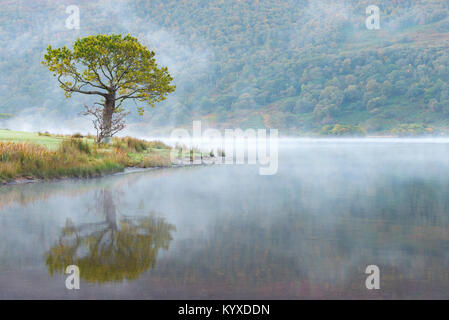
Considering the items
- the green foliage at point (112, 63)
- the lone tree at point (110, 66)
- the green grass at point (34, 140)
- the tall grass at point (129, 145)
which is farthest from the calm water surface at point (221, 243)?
the green foliage at point (112, 63)

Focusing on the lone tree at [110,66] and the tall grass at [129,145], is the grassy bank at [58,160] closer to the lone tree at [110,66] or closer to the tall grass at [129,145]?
the tall grass at [129,145]

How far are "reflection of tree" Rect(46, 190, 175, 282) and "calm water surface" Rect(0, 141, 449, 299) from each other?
0.06 feet

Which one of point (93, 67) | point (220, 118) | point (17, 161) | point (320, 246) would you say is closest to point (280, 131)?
point (220, 118)

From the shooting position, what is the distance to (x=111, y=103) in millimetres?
33594

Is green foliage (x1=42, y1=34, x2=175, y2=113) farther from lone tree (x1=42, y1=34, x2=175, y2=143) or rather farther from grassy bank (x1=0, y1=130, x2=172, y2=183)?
grassy bank (x1=0, y1=130, x2=172, y2=183)

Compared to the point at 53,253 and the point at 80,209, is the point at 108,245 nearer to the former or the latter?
the point at 53,253

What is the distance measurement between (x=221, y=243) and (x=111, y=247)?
1749mm

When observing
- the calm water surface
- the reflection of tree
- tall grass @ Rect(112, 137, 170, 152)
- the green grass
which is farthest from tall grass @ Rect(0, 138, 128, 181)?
the reflection of tree

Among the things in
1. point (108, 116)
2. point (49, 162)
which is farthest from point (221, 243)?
point (108, 116)

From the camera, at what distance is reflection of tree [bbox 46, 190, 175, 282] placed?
7104 mm

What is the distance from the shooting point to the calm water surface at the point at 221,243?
21.3ft

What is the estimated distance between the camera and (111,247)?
8.45 metres

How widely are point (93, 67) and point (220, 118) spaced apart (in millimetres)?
154483
